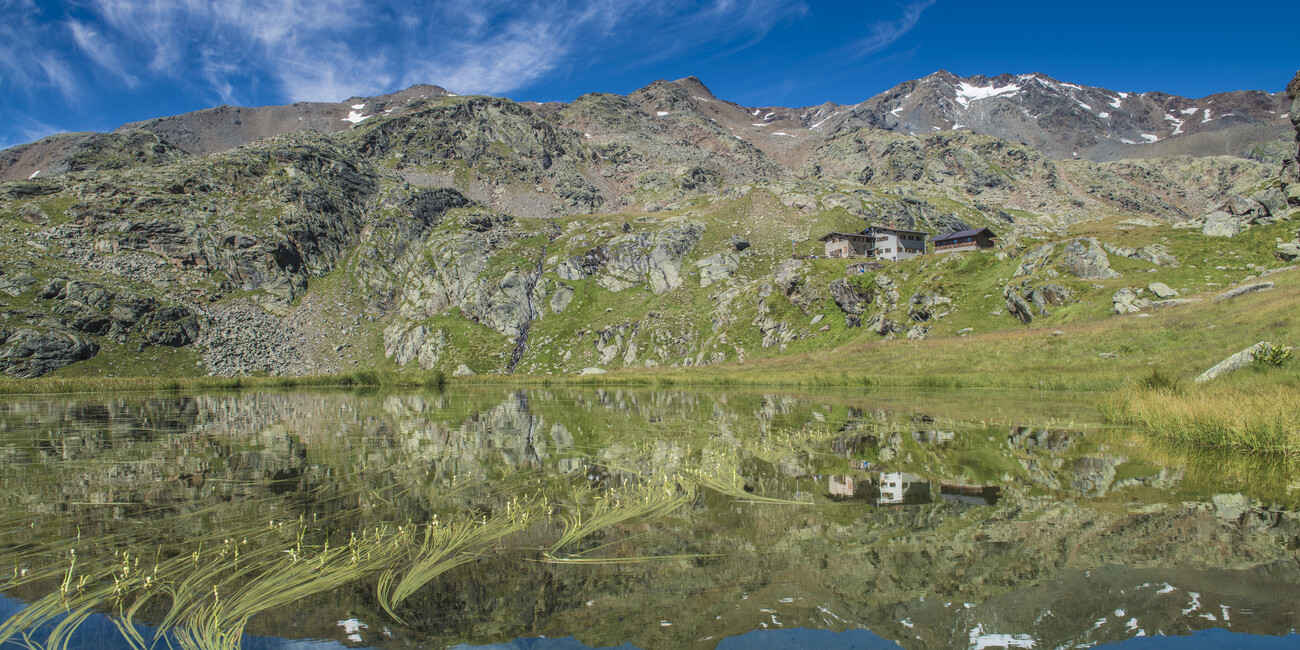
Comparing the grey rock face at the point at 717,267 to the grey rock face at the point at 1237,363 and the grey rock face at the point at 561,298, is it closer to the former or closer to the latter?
the grey rock face at the point at 561,298

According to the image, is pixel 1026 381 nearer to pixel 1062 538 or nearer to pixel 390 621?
pixel 1062 538

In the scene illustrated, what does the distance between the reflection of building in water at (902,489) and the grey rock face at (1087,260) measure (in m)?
68.1

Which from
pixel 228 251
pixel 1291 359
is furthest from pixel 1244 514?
pixel 228 251

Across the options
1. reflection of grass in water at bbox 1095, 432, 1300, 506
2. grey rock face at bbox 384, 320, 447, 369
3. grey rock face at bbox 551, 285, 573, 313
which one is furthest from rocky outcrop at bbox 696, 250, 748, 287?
reflection of grass in water at bbox 1095, 432, 1300, 506

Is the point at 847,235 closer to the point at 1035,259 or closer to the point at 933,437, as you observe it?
the point at 1035,259

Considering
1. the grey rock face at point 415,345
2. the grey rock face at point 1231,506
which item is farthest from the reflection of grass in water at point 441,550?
the grey rock face at point 415,345

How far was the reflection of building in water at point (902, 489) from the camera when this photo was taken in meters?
11.1

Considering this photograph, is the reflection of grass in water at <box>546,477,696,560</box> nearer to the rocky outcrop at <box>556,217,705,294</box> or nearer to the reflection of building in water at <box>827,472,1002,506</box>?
the reflection of building in water at <box>827,472,1002,506</box>

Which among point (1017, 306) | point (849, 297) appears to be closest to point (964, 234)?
point (849, 297)

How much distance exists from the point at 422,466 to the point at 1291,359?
3555cm

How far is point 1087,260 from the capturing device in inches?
2574

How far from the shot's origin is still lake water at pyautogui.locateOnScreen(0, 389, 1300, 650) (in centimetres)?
606

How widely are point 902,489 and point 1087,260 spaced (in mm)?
71500

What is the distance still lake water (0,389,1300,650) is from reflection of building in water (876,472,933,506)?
3.7 inches
